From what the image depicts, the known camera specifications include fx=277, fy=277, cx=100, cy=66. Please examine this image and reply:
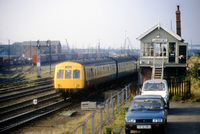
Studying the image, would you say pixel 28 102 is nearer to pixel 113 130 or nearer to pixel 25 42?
pixel 113 130

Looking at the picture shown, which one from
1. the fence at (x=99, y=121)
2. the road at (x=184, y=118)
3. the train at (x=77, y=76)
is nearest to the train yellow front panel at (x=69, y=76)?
the train at (x=77, y=76)

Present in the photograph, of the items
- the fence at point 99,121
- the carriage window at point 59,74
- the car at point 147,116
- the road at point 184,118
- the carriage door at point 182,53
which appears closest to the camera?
the car at point 147,116

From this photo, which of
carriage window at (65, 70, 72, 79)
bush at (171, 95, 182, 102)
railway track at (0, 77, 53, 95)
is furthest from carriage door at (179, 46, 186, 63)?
railway track at (0, 77, 53, 95)

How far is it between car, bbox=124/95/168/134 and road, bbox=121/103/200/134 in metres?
1.11

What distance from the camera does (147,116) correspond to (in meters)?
9.97

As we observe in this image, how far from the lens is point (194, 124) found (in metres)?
11.9

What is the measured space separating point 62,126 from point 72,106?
19.2 feet

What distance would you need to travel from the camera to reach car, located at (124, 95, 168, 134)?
9766 millimetres

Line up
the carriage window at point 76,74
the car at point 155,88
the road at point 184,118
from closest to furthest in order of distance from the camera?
the road at point 184,118 < the car at point 155,88 < the carriage window at point 76,74

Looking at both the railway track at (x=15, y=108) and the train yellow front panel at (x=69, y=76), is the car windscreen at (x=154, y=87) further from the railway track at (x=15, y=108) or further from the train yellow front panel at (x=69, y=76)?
the railway track at (x=15, y=108)

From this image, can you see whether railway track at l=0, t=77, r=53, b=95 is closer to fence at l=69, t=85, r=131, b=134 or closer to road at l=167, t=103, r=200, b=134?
fence at l=69, t=85, r=131, b=134

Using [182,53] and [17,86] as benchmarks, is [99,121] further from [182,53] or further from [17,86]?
[17,86]

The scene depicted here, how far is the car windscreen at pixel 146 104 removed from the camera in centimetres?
1084

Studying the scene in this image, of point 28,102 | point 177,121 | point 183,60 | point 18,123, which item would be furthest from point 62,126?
point 183,60
